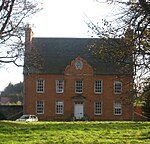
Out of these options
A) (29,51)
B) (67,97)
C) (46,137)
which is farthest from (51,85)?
(46,137)

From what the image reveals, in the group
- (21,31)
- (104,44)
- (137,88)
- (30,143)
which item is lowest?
(30,143)

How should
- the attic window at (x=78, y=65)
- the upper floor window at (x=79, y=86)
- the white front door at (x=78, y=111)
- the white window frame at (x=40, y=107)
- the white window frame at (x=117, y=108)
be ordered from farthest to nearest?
the attic window at (x=78, y=65) < the upper floor window at (x=79, y=86) < the white window frame at (x=117, y=108) < the white window frame at (x=40, y=107) < the white front door at (x=78, y=111)

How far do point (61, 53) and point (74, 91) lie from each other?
20.6ft

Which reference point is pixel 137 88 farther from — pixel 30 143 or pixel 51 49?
pixel 51 49

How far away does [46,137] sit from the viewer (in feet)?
64.1

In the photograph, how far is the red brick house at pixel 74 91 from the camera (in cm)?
5931

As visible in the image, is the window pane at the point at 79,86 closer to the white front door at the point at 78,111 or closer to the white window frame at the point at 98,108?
the white front door at the point at 78,111

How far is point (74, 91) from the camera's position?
60469mm

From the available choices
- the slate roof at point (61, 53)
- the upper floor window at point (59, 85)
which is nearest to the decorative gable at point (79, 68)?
the slate roof at point (61, 53)

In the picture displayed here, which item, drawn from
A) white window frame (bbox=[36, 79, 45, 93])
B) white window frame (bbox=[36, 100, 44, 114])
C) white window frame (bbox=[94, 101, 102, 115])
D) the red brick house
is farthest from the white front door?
white window frame (bbox=[36, 79, 45, 93])

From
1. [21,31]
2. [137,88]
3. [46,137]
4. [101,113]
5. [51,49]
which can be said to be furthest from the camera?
[51,49]

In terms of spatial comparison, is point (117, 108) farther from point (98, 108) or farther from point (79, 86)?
point (79, 86)

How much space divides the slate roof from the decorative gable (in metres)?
0.60

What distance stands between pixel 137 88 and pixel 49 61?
147ft
